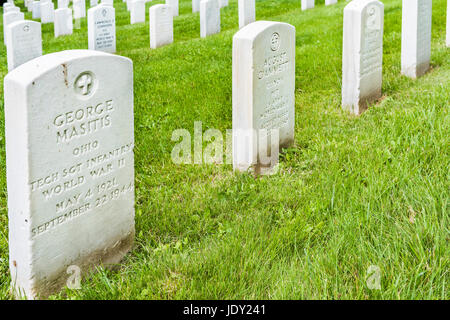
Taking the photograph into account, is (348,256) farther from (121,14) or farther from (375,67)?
(121,14)

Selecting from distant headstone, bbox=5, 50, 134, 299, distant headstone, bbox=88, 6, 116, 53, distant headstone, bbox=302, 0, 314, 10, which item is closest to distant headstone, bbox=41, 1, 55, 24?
distant headstone, bbox=88, 6, 116, 53

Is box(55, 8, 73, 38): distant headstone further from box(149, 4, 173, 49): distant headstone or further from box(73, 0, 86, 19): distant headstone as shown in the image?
Answer: box(149, 4, 173, 49): distant headstone

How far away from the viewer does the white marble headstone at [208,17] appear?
12.5 m

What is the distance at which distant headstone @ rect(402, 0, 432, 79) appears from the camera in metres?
7.21

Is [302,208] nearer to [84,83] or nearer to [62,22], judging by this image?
[84,83]

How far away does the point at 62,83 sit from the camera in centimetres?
291

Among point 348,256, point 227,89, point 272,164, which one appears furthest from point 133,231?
point 227,89

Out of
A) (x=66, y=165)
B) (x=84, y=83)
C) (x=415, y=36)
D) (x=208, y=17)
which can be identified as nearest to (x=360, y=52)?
(x=415, y=36)

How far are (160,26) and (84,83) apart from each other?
29.5ft

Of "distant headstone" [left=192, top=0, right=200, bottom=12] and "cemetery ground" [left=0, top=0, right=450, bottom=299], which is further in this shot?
"distant headstone" [left=192, top=0, right=200, bottom=12]

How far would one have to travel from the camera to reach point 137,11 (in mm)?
15539

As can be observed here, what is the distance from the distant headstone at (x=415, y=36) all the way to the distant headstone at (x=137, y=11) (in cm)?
961

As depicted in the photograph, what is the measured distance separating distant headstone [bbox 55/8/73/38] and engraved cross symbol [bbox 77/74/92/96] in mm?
12228

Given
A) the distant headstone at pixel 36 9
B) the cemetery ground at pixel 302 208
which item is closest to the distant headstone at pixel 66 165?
the cemetery ground at pixel 302 208
